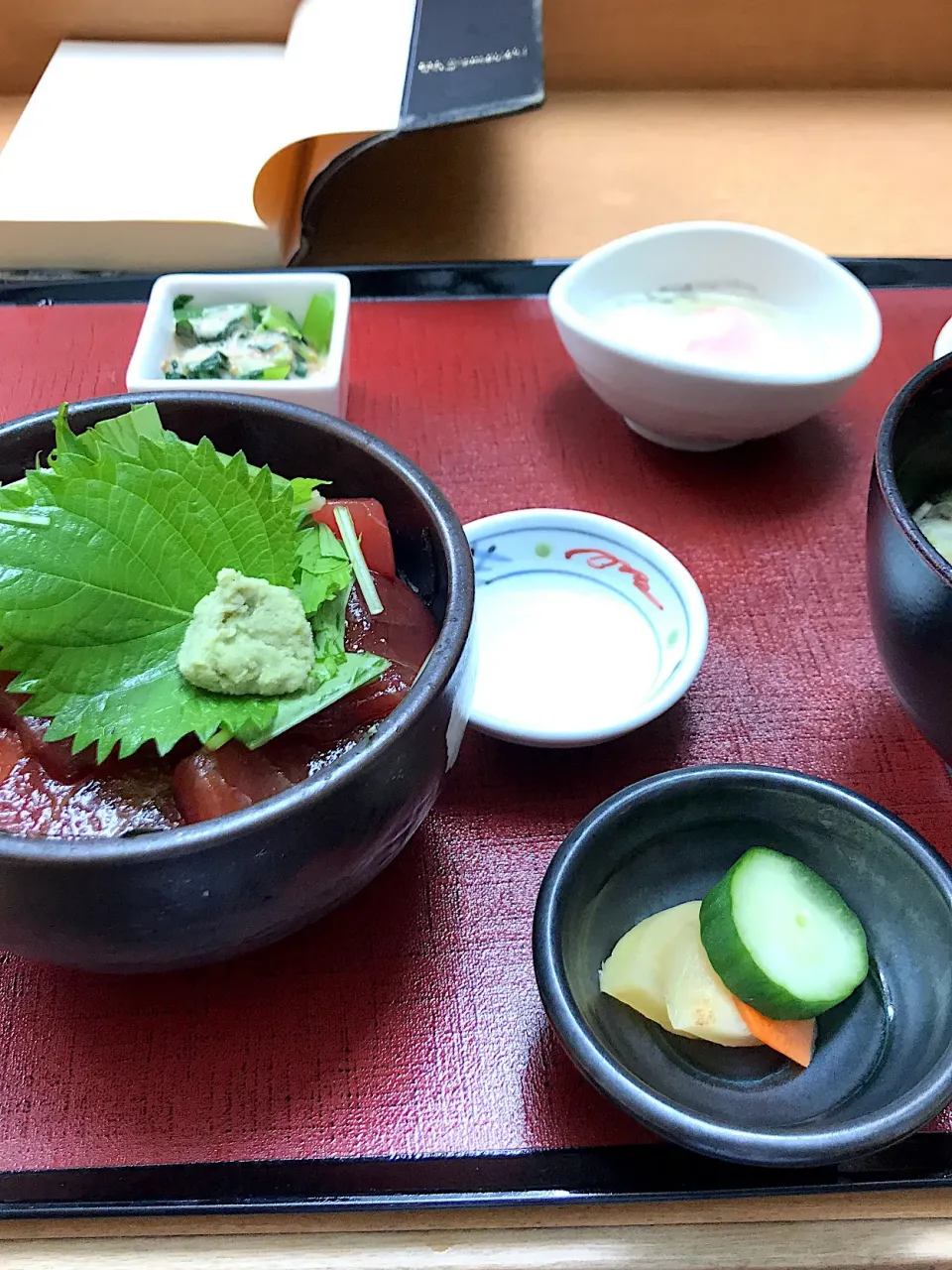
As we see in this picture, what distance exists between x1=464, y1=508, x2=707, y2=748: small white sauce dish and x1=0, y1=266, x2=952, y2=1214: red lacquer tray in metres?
0.06

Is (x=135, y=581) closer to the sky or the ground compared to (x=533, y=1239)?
closer to the sky

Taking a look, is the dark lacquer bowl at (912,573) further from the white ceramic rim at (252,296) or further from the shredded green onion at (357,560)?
the white ceramic rim at (252,296)

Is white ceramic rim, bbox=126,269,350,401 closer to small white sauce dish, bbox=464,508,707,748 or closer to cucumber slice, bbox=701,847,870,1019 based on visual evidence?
small white sauce dish, bbox=464,508,707,748

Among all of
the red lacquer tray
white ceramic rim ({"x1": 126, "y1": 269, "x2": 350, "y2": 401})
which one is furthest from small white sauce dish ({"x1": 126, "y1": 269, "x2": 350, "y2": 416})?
the red lacquer tray

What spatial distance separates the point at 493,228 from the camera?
1.79 m

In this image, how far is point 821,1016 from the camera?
843 millimetres

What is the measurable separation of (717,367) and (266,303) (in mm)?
646

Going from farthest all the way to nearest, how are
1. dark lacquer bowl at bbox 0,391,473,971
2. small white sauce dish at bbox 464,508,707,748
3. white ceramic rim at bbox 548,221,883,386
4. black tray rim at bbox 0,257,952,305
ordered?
black tray rim at bbox 0,257,952,305, white ceramic rim at bbox 548,221,883,386, small white sauce dish at bbox 464,508,707,748, dark lacquer bowl at bbox 0,391,473,971

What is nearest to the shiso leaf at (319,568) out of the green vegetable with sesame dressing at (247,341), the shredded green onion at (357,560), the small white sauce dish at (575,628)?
the shredded green onion at (357,560)

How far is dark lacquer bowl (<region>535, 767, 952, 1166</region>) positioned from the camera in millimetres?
707

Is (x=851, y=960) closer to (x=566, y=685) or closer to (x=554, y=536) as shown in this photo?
(x=566, y=685)

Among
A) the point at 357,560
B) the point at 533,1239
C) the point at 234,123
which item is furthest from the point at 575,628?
the point at 234,123

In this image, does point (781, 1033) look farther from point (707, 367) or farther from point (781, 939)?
point (707, 367)

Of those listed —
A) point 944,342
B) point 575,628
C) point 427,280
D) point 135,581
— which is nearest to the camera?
point 135,581
